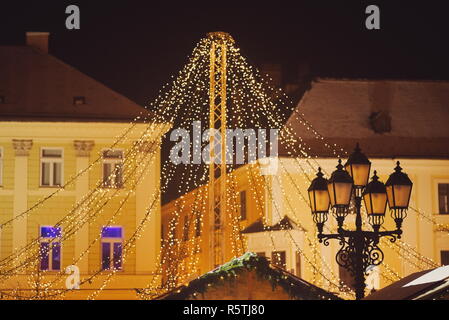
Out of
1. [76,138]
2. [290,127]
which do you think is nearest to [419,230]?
[290,127]

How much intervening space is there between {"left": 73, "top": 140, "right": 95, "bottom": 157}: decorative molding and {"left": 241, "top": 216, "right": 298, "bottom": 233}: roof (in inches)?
216

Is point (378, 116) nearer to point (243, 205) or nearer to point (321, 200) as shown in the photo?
point (243, 205)

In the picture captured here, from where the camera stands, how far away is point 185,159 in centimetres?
3080

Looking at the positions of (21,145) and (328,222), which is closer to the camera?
(21,145)

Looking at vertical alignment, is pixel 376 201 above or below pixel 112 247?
below

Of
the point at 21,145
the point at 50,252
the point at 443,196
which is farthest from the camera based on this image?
the point at 443,196

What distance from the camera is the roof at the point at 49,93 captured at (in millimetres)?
27797

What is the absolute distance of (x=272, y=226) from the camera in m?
28.8

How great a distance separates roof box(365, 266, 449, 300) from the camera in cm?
696

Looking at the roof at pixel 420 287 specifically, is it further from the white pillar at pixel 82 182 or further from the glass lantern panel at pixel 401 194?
the white pillar at pixel 82 182

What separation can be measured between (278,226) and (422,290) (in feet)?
69.5

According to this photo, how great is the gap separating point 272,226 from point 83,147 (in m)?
6.05

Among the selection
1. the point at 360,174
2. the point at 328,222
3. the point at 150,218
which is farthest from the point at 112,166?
the point at 360,174
